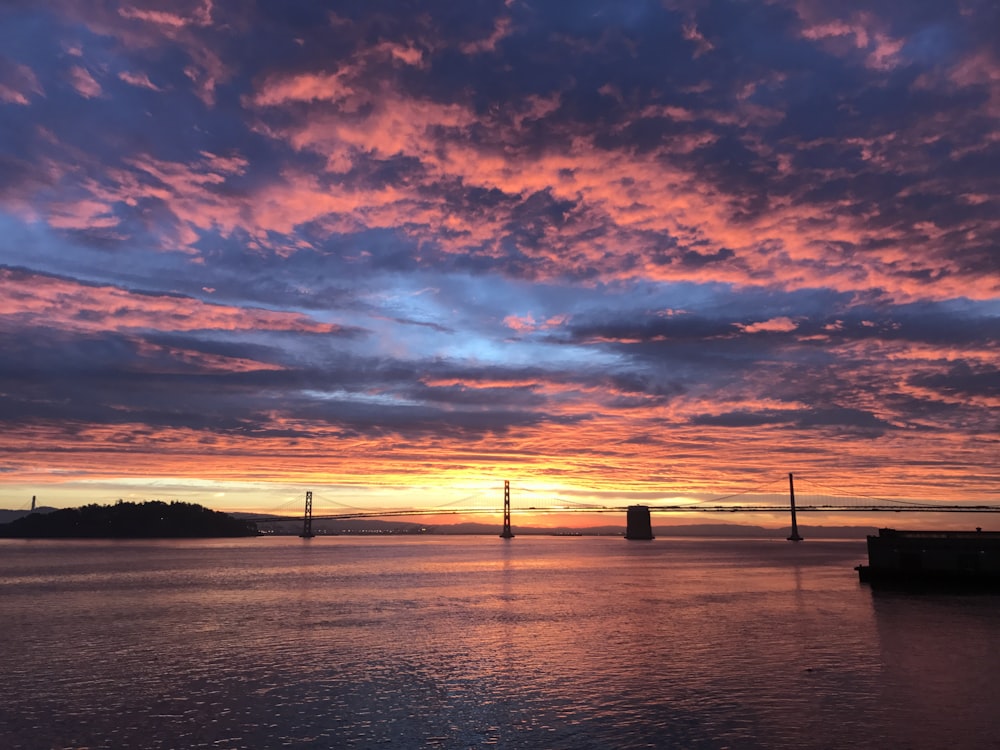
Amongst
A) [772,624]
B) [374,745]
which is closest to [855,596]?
[772,624]

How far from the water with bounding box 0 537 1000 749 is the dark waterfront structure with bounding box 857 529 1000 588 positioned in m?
9.68

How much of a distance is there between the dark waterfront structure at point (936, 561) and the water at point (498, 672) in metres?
9.68

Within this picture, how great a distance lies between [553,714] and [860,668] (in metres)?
16.3

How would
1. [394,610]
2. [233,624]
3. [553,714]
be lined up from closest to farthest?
[553,714]
[233,624]
[394,610]

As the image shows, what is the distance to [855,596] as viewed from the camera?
229 ft

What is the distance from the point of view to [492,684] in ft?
98.5

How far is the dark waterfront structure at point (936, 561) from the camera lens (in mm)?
73625

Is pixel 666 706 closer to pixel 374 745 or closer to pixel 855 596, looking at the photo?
pixel 374 745

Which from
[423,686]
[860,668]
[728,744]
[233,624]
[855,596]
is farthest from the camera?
[855,596]

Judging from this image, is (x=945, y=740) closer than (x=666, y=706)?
Yes

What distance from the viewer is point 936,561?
76000mm

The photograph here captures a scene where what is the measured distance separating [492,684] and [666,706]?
24.0ft

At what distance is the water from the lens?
22.7 meters

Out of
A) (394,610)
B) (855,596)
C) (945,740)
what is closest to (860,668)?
(945,740)
